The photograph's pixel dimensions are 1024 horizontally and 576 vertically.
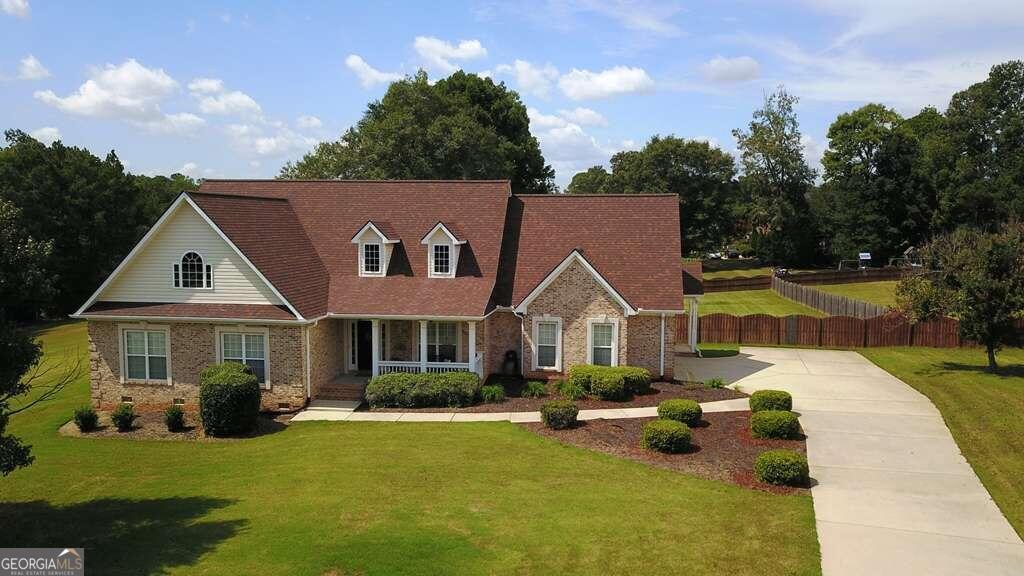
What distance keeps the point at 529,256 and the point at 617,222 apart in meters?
3.94

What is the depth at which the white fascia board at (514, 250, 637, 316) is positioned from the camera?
83.2ft

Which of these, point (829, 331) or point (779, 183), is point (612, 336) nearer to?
point (829, 331)

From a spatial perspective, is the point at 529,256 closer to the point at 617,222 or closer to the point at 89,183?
the point at 617,222

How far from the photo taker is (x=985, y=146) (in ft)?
225

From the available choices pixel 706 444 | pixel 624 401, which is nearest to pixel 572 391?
pixel 624 401

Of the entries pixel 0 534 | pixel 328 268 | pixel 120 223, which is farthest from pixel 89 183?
pixel 0 534

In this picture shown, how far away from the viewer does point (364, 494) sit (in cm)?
1523

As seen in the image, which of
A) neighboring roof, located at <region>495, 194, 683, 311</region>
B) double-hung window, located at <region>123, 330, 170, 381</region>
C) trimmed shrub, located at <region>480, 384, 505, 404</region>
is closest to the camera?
trimmed shrub, located at <region>480, 384, 505, 404</region>

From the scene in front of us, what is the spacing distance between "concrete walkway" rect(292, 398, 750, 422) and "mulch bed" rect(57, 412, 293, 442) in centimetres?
82

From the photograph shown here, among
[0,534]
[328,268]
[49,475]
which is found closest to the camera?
[0,534]

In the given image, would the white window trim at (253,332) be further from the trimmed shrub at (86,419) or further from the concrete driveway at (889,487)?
the concrete driveway at (889,487)

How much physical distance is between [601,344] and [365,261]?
9.59 metres

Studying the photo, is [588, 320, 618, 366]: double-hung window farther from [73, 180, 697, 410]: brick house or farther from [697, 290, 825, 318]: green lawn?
[697, 290, 825, 318]: green lawn

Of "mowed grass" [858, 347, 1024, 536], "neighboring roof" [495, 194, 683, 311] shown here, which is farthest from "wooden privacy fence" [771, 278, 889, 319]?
"neighboring roof" [495, 194, 683, 311]
